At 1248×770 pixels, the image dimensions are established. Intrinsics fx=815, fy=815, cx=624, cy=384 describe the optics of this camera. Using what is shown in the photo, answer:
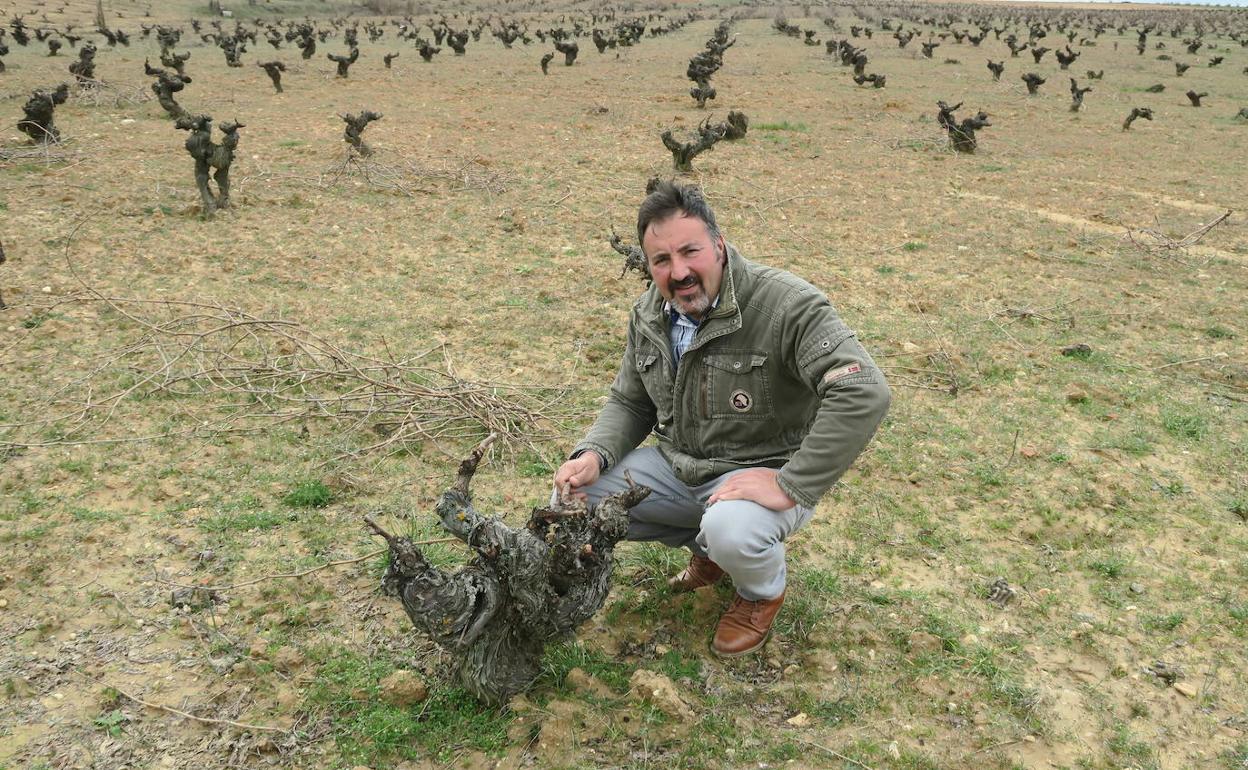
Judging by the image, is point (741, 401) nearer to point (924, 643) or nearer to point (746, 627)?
point (746, 627)

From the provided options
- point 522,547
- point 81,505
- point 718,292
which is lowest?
point 81,505

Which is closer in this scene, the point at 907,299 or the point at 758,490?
the point at 758,490

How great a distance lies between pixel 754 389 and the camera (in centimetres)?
281

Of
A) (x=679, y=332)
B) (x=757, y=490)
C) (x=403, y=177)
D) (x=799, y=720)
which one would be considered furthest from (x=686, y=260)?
(x=403, y=177)

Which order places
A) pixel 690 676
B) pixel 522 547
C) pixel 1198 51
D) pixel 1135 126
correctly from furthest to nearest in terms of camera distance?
pixel 1198 51 < pixel 1135 126 < pixel 690 676 < pixel 522 547

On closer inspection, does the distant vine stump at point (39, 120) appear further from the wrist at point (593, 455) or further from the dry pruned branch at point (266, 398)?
the wrist at point (593, 455)

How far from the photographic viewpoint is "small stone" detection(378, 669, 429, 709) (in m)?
2.74

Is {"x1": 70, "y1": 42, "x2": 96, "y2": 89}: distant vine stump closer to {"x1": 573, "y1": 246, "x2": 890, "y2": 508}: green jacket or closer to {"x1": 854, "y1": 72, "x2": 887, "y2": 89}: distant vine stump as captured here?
{"x1": 573, "y1": 246, "x2": 890, "y2": 508}: green jacket

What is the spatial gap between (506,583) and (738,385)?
102 centimetres

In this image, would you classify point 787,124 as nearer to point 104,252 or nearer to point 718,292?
point 104,252

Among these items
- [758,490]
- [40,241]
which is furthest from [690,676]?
[40,241]

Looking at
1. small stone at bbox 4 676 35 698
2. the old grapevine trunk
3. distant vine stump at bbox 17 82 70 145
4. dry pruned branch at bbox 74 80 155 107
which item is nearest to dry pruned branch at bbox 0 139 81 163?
distant vine stump at bbox 17 82 70 145

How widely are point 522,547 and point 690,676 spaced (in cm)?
89

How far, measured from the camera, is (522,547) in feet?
8.09
